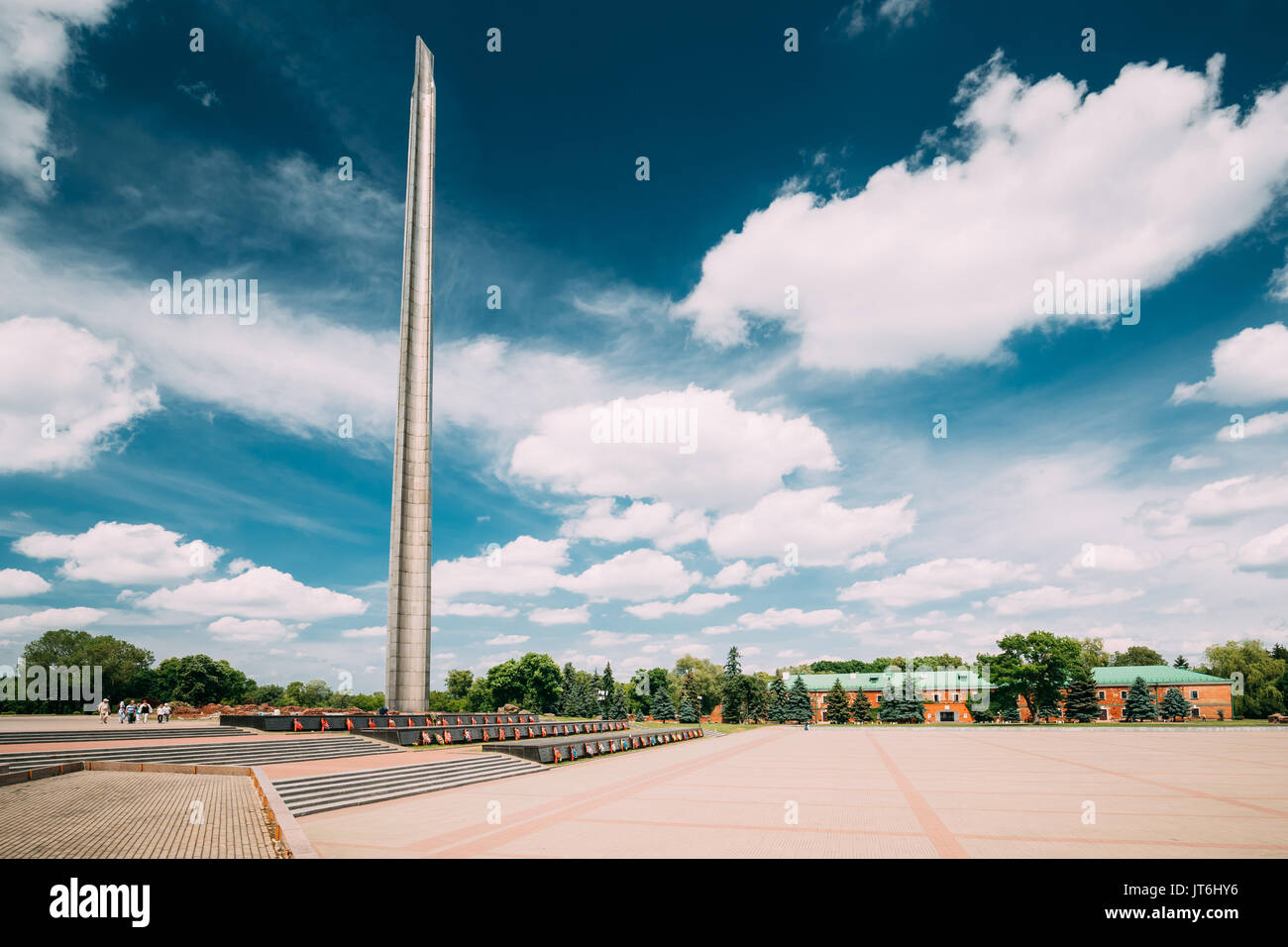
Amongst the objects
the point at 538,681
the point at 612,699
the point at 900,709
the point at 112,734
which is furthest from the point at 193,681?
the point at 900,709

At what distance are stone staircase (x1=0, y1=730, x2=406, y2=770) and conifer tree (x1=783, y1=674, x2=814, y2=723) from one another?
60.0m

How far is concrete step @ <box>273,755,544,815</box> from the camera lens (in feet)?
53.6

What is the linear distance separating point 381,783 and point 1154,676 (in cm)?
10578

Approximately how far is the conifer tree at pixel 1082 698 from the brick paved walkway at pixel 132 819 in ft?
251

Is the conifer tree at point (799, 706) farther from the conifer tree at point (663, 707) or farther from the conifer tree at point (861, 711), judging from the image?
the conifer tree at point (663, 707)

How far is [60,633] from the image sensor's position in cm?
8150

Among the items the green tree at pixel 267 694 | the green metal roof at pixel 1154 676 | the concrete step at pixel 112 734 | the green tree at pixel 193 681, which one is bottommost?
the green tree at pixel 267 694

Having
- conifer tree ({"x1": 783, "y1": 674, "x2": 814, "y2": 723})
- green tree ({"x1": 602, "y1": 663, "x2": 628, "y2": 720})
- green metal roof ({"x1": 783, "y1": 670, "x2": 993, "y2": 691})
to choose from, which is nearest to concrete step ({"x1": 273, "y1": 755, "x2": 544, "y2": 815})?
green tree ({"x1": 602, "y1": 663, "x2": 628, "y2": 720})

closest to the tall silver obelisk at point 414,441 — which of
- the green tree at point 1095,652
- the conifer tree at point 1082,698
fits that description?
the conifer tree at point 1082,698

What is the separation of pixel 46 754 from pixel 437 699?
90.6m

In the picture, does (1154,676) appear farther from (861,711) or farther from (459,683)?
(459,683)

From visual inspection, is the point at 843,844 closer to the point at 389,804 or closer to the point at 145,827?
the point at 389,804

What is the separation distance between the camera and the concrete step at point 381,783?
16328 millimetres
